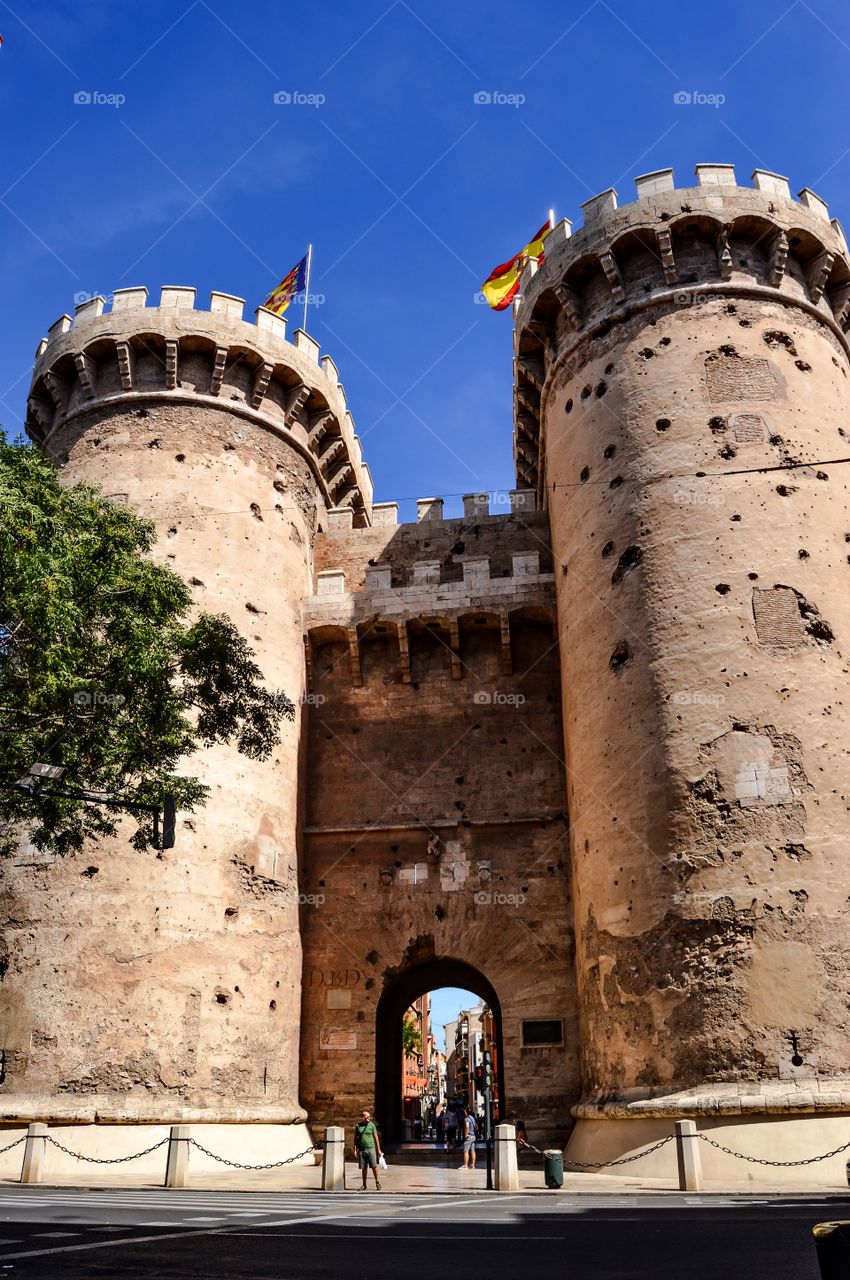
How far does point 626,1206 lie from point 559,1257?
4.37 metres

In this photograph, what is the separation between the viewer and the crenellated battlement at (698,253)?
61.5 ft

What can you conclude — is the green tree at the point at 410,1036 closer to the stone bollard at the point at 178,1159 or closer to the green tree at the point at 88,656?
the stone bollard at the point at 178,1159

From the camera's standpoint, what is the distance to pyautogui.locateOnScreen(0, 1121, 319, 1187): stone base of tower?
48.3 ft

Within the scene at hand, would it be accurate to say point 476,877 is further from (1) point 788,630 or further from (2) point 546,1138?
(1) point 788,630

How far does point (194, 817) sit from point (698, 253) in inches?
543

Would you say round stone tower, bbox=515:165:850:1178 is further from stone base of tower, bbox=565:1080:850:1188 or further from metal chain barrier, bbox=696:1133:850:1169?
metal chain barrier, bbox=696:1133:850:1169

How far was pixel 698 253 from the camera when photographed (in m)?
19.0

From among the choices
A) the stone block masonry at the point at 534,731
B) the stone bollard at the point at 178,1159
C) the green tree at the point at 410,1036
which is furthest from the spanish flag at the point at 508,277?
the green tree at the point at 410,1036

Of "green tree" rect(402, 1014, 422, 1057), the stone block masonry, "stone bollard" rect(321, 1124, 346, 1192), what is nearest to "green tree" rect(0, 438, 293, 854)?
the stone block masonry

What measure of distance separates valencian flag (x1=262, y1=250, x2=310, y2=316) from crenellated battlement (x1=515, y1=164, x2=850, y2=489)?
21.2 ft

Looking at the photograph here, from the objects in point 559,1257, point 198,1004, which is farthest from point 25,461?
point 559,1257

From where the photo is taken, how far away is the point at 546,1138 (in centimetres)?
1728

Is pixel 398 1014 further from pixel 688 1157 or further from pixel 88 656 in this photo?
pixel 88 656

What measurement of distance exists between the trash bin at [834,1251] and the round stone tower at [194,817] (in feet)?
47.3
